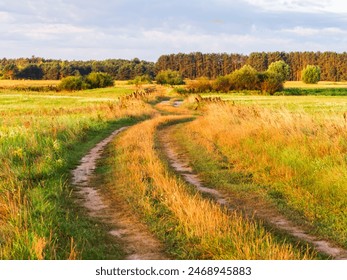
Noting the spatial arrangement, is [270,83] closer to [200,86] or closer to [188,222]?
[200,86]

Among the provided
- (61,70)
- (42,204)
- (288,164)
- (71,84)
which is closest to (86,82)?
(71,84)

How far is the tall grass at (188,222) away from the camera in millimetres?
6996

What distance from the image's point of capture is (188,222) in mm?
8586

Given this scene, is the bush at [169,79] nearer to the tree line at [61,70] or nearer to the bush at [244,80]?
the tree line at [61,70]

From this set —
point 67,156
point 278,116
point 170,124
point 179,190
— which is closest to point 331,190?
point 179,190

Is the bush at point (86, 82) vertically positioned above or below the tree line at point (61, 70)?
below

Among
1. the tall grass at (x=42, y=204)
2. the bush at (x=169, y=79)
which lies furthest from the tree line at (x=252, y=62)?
the tall grass at (x=42, y=204)

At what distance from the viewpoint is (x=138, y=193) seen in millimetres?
11219

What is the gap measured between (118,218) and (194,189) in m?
2.66

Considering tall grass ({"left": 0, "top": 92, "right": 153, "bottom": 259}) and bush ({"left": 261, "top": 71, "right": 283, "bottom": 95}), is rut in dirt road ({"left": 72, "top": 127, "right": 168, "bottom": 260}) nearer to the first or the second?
tall grass ({"left": 0, "top": 92, "right": 153, "bottom": 259})

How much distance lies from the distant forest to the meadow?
5521 inches

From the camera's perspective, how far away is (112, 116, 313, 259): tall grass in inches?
275

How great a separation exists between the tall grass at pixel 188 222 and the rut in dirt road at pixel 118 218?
0.22 meters

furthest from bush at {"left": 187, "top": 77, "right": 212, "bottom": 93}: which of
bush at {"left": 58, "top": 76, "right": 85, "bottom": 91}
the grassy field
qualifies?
the grassy field
